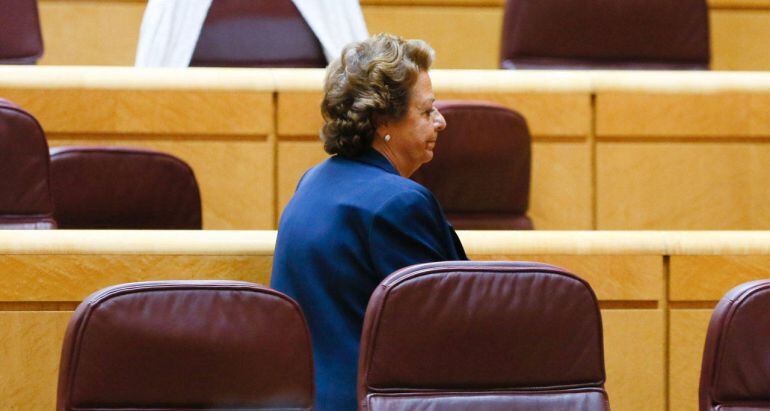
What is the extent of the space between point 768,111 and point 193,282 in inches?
27.8

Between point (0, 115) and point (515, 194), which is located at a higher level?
point (0, 115)

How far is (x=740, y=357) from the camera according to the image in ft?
1.86

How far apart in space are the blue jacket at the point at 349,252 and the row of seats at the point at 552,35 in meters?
0.62

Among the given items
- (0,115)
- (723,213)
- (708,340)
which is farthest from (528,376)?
(723,213)

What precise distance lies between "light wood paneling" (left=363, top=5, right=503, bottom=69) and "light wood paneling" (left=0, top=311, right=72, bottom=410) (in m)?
0.84

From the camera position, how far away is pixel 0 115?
857 mm

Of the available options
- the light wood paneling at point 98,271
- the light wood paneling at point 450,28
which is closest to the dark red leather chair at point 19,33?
the light wood paneling at point 450,28

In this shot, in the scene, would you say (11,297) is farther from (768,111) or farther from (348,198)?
(768,111)

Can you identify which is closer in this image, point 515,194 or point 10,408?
point 10,408

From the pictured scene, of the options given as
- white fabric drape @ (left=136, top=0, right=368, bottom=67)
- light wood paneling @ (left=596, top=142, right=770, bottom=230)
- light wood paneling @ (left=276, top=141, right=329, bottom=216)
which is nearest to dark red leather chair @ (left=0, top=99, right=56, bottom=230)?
light wood paneling @ (left=276, top=141, right=329, bottom=216)

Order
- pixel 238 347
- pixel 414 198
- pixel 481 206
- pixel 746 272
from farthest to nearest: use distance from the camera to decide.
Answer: pixel 481 206 → pixel 746 272 → pixel 414 198 → pixel 238 347

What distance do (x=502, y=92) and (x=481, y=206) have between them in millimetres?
120

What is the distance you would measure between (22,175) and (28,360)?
7.6 inches

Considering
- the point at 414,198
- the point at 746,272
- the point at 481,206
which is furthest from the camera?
the point at 481,206
